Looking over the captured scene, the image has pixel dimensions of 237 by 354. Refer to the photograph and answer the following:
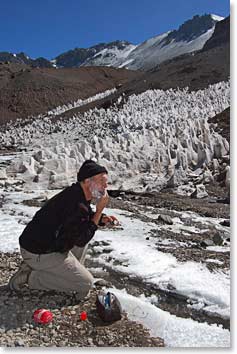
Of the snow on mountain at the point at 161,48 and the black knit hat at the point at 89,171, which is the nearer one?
the black knit hat at the point at 89,171

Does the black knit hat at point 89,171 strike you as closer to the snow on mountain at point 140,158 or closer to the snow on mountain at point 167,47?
the snow on mountain at point 140,158

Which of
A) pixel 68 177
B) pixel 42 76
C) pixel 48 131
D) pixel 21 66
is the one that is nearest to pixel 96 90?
pixel 42 76

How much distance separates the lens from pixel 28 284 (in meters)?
3.44

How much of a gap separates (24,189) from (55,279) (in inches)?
175

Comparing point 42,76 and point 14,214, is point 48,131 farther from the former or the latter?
point 42,76

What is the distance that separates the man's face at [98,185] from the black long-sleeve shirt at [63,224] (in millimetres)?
79

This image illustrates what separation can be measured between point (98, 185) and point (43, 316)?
0.95 metres

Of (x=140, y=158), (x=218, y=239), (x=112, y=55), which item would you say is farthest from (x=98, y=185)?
(x=112, y=55)

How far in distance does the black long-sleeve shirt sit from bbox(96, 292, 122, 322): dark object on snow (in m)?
0.46

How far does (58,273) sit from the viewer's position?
3332 millimetres

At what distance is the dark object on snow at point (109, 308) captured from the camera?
303cm

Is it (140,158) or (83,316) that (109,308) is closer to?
(83,316)

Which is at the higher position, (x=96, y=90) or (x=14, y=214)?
(x=96, y=90)

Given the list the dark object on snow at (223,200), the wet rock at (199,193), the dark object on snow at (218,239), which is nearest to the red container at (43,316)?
the dark object on snow at (218,239)
